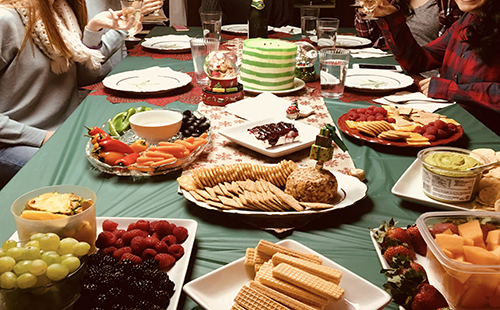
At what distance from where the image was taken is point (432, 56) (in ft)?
8.79

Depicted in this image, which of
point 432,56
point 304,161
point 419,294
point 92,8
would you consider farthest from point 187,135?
point 92,8

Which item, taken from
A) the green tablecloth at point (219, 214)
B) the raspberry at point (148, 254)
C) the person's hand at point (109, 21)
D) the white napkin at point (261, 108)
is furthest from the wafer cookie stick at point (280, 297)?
the person's hand at point (109, 21)

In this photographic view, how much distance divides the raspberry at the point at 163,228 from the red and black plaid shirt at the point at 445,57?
1584mm

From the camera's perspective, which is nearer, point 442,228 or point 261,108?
point 442,228

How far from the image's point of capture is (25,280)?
2.36ft

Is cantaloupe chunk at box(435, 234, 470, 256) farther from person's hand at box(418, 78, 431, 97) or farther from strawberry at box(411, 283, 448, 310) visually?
person's hand at box(418, 78, 431, 97)

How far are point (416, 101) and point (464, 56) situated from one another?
0.64m

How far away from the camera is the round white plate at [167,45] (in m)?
2.92

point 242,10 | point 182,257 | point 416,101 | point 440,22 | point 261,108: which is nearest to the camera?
point 182,257

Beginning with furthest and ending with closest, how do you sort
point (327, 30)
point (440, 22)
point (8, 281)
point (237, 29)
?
point (237, 29) < point (440, 22) < point (327, 30) < point (8, 281)

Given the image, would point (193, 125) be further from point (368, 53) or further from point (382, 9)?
point (368, 53)

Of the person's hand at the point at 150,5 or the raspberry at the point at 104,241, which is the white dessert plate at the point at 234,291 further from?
the person's hand at the point at 150,5

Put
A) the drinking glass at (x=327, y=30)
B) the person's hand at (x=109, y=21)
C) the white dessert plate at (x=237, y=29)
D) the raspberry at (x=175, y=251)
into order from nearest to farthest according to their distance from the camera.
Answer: the raspberry at (x=175, y=251), the person's hand at (x=109, y=21), the drinking glass at (x=327, y=30), the white dessert plate at (x=237, y=29)

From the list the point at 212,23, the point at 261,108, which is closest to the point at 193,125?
the point at 261,108
